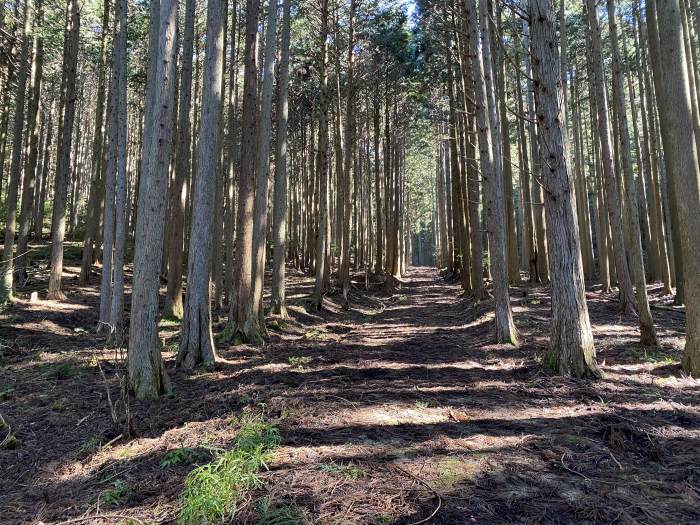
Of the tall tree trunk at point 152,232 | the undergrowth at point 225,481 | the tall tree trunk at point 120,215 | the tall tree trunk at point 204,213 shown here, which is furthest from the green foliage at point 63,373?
the undergrowth at point 225,481

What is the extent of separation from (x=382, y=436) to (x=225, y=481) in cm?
146

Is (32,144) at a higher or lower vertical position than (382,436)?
higher

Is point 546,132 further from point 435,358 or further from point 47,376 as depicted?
point 47,376

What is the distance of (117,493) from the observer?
3.04 metres

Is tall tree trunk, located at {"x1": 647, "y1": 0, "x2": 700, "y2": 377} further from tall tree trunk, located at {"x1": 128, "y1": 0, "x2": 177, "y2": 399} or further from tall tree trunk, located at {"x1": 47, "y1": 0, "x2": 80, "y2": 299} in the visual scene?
tall tree trunk, located at {"x1": 47, "y1": 0, "x2": 80, "y2": 299}

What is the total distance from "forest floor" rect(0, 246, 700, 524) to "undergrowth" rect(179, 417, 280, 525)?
9 centimetres

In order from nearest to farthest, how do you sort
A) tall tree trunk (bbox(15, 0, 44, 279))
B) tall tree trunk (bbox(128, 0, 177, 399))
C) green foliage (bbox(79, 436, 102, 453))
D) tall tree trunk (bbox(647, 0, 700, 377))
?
1. green foliage (bbox(79, 436, 102, 453))
2. tall tree trunk (bbox(128, 0, 177, 399))
3. tall tree trunk (bbox(647, 0, 700, 377))
4. tall tree trunk (bbox(15, 0, 44, 279))

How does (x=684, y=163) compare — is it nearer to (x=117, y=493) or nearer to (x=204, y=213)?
(x=204, y=213)

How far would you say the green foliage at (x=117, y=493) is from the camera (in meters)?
2.96

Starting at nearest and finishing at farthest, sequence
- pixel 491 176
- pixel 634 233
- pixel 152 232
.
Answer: pixel 152 232
pixel 634 233
pixel 491 176

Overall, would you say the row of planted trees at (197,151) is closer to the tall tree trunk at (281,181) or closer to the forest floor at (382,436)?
the tall tree trunk at (281,181)

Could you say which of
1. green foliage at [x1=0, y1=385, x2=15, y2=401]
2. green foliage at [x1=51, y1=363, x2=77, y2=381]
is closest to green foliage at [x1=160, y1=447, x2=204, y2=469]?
green foliage at [x1=0, y1=385, x2=15, y2=401]

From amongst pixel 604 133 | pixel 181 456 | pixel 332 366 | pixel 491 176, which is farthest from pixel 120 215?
pixel 604 133

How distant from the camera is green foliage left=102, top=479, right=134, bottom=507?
2961 mm
